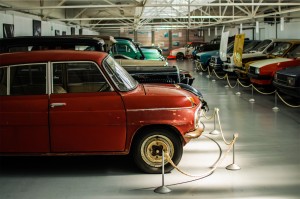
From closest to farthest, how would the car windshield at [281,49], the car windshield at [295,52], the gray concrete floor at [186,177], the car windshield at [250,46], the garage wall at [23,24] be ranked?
the gray concrete floor at [186,177] → the car windshield at [295,52] → the car windshield at [281,49] → the garage wall at [23,24] → the car windshield at [250,46]

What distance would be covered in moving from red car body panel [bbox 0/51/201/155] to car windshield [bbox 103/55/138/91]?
0.19 metres

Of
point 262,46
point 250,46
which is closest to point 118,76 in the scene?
point 262,46

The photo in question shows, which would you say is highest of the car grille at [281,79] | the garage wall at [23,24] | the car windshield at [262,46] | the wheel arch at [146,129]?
the garage wall at [23,24]

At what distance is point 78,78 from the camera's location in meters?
5.64

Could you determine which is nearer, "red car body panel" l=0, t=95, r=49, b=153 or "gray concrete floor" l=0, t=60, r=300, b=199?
"gray concrete floor" l=0, t=60, r=300, b=199

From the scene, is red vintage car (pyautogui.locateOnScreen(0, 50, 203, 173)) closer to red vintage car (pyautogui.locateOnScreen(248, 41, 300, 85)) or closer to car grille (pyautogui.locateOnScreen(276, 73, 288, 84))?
car grille (pyautogui.locateOnScreen(276, 73, 288, 84))

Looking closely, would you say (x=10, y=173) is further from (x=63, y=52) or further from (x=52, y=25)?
(x=52, y=25)

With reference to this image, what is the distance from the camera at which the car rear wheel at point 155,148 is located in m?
5.30

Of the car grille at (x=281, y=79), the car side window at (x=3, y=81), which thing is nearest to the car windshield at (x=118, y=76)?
the car side window at (x=3, y=81)

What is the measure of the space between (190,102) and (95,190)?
1.74 m

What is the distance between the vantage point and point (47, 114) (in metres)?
5.14

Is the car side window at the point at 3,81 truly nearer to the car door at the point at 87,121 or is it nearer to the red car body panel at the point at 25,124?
the red car body panel at the point at 25,124

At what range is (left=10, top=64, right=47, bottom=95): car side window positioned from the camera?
5332 mm

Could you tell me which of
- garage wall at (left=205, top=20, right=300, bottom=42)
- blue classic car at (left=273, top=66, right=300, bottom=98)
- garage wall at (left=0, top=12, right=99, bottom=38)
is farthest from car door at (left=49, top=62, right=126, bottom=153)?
garage wall at (left=205, top=20, right=300, bottom=42)
